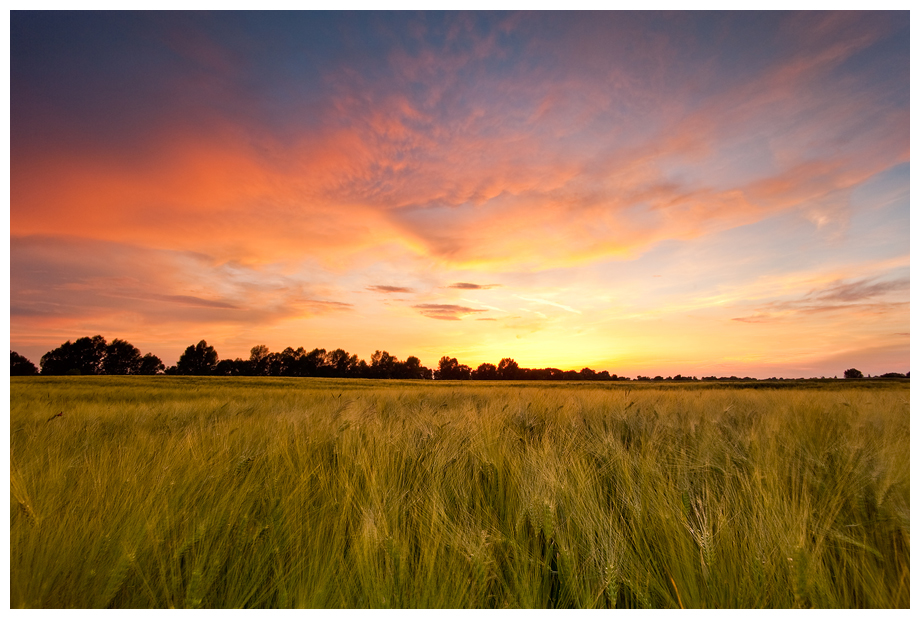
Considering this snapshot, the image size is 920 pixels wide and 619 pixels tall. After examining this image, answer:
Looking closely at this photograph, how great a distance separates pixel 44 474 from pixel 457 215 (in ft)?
11.2

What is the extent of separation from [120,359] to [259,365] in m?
10.4

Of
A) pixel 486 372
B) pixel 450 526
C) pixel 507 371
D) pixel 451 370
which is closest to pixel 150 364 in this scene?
pixel 451 370

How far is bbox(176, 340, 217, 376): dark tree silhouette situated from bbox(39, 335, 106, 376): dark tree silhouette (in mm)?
11629

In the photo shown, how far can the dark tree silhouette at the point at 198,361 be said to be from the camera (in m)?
40.3

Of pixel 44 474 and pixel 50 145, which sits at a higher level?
pixel 50 145

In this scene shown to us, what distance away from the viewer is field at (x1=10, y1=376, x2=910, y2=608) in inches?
50.6

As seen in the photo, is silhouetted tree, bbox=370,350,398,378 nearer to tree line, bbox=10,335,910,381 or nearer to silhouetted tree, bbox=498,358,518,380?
tree line, bbox=10,335,910,381

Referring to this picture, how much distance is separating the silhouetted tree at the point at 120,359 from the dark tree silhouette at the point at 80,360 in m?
0.51

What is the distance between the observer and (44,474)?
76.6 inches

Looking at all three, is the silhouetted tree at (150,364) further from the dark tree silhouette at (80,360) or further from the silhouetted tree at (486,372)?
the silhouetted tree at (486,372)

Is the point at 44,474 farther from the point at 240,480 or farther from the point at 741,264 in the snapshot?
the point at 741,264

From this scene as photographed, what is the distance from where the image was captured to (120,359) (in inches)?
1148

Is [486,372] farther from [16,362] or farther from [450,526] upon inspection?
[450,526]
